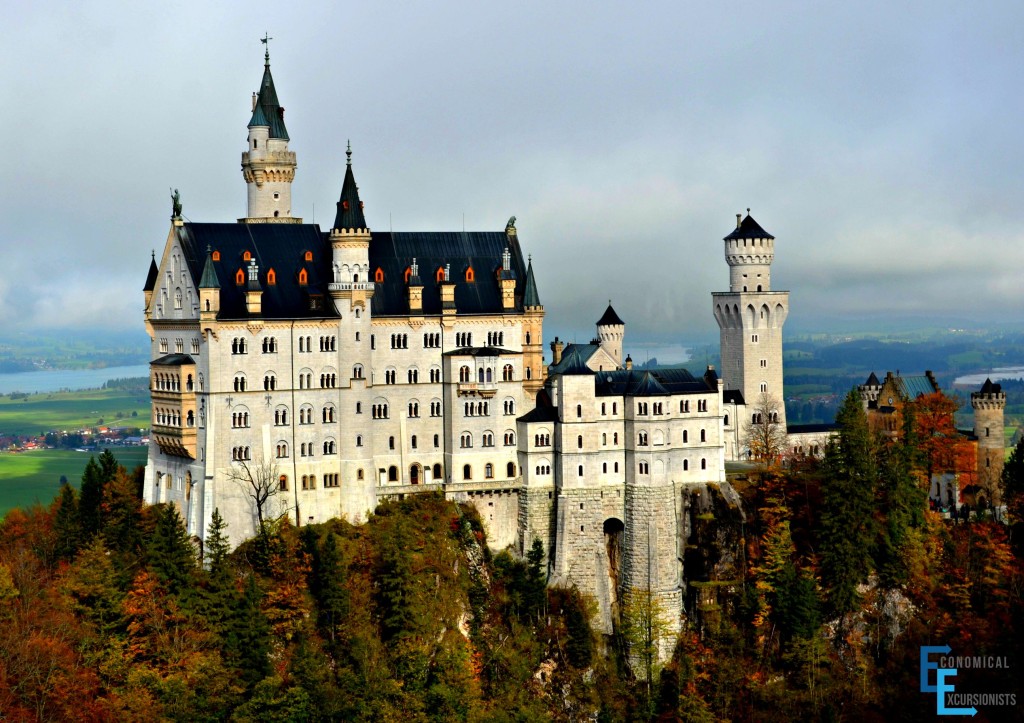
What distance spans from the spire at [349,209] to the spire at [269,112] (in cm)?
897

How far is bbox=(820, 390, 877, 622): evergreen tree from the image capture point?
102 m

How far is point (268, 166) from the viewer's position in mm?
107250

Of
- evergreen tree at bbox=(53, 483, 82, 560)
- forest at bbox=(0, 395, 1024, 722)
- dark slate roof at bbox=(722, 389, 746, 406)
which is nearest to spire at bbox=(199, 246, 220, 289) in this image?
forest at bbox=(0, 395, 1024, 722)

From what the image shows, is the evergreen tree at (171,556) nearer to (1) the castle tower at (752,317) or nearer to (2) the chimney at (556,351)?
(2) the chimney at (556,351)

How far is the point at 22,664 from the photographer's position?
3381 inches

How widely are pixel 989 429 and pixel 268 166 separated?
182 ft

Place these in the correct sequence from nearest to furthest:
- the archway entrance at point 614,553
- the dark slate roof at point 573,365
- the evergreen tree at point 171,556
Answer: the evergreen tree at point 171,556 < the dark slate roof at point 573,365 < the archway entrance at point 614,553

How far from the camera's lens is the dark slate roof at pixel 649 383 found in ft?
340

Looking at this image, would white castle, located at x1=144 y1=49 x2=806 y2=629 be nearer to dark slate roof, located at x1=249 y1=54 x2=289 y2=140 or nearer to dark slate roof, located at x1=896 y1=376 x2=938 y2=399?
dark slate roof, located at x1=249 y1=54 x2=289 y2=140

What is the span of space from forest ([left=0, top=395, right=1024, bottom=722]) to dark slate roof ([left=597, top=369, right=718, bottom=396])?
324 inches

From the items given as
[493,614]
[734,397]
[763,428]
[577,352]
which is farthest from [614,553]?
[734,397]

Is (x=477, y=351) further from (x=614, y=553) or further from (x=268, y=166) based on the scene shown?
(x=268, y=166)

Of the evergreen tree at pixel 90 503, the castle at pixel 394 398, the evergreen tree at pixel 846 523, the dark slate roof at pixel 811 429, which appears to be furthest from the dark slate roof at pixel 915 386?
the evergreen tree at pixel 90 503

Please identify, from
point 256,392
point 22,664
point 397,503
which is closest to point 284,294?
point 256,392
